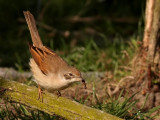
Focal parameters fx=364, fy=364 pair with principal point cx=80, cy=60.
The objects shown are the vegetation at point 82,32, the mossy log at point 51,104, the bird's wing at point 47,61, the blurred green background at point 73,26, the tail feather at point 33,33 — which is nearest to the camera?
the mossy log at point 51,104

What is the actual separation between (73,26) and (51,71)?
4.48 meters

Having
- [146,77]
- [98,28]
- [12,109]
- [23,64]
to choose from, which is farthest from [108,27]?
[12,109]

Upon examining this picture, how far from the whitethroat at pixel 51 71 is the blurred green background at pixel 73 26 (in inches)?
80.4

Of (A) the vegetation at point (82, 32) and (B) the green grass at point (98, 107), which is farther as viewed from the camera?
(A) the vegetation at point (82, 32)

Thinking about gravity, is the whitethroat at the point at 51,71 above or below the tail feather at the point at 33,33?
below

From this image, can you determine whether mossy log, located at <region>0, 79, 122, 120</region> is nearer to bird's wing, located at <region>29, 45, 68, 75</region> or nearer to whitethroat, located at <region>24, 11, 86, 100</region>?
whitethroat, located at <region>24, 11, 86, 100</region>

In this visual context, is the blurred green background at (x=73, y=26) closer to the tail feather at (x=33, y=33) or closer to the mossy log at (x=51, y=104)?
the tail feather at (x=33, y=33)

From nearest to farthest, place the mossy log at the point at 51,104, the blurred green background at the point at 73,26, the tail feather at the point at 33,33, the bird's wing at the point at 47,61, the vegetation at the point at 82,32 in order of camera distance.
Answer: the mossy log at the point at 51,104, the bird's wing at the point at 47,61, the tail feather at the point at 33,33, the vegetation at the point at 82,32, the blurred green background at the point at 73,26

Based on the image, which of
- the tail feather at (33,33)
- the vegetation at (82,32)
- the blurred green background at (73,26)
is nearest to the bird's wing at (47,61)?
the tail feather at (33,33)

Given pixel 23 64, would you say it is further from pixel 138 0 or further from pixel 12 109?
pixel 138 0

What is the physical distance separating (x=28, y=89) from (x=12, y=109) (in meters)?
0.91

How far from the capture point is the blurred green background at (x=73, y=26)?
7.54 meters

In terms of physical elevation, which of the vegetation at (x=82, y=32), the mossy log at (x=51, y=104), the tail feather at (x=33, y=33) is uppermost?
the vegetation at (x=82, y=32)

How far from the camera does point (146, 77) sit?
Result: 591 cm
